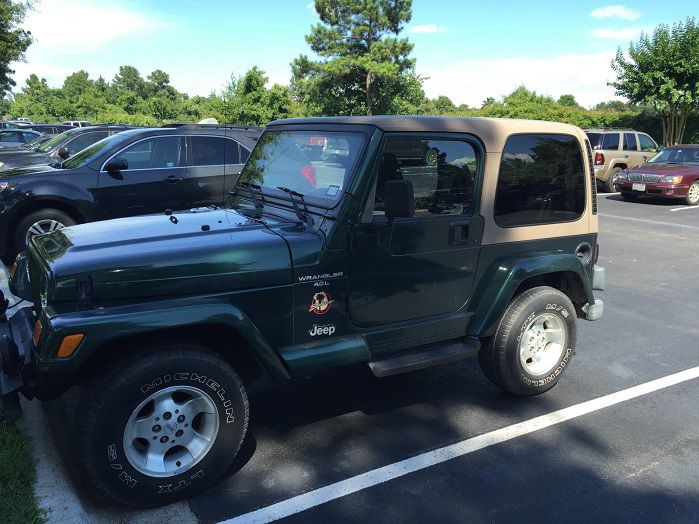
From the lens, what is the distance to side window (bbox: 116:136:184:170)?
794 centimetres

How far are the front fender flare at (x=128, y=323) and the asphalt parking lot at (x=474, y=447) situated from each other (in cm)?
79

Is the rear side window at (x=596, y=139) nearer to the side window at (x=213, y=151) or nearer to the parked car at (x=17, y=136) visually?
the side window at (x=213, y=151)

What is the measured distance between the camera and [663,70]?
22000 millimetres

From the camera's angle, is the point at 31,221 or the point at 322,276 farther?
the point at 31,221

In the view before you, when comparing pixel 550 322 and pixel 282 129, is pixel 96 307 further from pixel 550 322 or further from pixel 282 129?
pixel 550 322

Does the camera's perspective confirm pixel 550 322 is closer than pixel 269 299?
No

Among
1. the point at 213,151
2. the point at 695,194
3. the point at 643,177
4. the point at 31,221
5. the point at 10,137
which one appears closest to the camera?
the point at 31,221

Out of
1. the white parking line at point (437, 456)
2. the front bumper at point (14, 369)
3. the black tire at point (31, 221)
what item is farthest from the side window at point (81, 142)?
the white parking line at point (437, 456)

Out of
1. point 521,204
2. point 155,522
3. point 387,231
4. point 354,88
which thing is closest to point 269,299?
point 387,231

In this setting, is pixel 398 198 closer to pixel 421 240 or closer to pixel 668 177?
pixel 421 240

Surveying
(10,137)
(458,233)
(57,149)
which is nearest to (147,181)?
(57,149)

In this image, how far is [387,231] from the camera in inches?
138

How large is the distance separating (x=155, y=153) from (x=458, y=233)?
5523mm

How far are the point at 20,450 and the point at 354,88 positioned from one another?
113 feet
